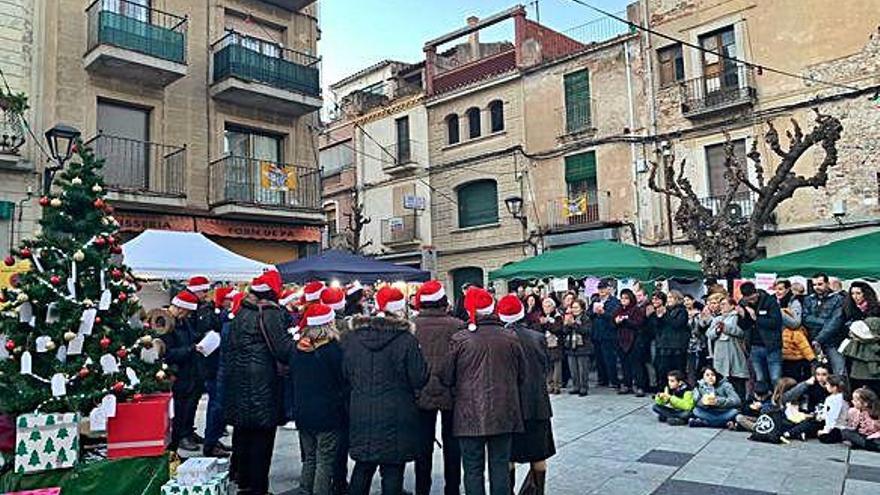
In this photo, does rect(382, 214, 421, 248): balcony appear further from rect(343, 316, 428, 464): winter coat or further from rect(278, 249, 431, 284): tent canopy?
rect(343, 316, 428, 464): winter coat

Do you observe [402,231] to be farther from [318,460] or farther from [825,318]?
[318,460]

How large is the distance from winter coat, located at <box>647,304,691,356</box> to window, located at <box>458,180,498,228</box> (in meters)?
13.5

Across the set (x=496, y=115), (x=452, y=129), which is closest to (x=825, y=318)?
(x=496, y=115)

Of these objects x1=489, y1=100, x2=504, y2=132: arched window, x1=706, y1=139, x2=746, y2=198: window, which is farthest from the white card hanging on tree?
x1=489, y1=100, x2=504, y2=132: arched window

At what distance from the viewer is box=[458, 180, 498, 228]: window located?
23.8m

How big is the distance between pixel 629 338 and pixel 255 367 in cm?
712

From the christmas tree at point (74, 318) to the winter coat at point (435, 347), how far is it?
7.52ft

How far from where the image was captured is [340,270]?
1112 centimetres

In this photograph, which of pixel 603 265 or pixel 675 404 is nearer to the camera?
pixel 675 404

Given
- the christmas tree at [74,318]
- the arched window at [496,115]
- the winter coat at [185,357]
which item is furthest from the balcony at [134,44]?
the arched window at [496,115]

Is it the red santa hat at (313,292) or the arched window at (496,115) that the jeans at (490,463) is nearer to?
the red santa hat at (313,292)

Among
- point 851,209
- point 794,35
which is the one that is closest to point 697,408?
point 851,209

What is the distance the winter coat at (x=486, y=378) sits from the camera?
4.64 meters

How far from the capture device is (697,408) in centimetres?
845
